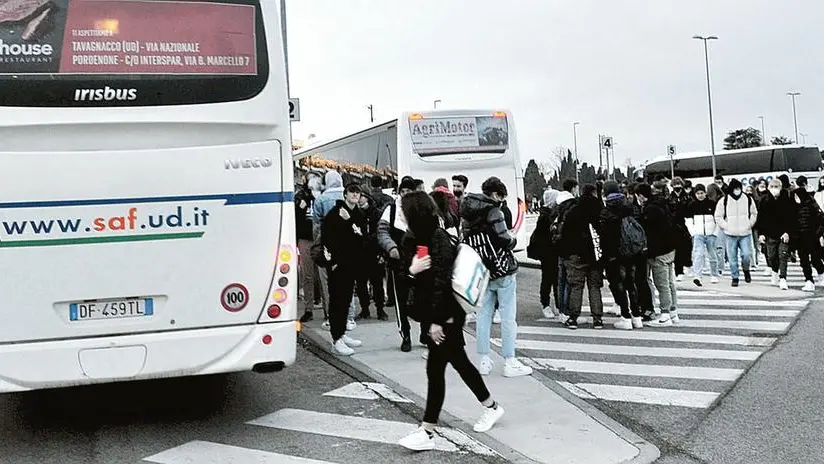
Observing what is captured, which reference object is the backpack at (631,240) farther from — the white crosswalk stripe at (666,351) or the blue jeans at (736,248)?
the blue jeans at (736,248)

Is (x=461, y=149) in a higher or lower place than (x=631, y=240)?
higher

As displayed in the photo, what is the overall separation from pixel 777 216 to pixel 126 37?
11.4m

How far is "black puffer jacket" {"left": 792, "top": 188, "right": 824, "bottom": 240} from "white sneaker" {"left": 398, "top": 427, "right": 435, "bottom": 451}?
9829mm

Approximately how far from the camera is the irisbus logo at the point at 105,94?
582 cm

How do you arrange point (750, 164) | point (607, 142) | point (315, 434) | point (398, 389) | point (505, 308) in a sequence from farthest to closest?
point (750, 164)
point (607, 142)
point (505, 308)
point (398, 389)
point (315, 434)

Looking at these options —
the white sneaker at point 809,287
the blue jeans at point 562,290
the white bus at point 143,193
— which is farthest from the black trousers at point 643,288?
the white bus at point 143,193

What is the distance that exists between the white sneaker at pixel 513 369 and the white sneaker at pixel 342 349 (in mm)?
1962

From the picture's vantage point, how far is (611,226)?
1038 centimetres

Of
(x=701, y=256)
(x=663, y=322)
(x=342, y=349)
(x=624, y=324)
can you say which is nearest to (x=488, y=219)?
(x=342, y=349)

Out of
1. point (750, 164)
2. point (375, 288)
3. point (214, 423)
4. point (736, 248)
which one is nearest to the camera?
point (214, 423)

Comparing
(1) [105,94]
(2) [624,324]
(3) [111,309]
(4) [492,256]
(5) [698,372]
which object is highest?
(1) [105,94]

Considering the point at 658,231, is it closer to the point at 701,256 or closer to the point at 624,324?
the point at 624,324

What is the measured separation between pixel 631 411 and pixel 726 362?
2270 millimetres

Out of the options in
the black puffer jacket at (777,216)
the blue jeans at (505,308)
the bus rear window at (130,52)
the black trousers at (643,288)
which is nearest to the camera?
the bus rear window at (130,52)
